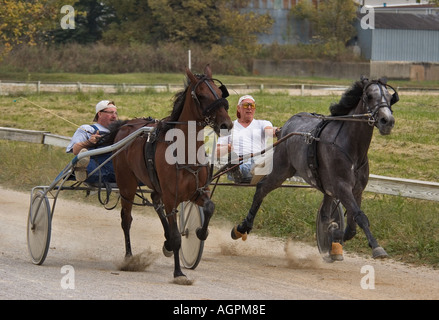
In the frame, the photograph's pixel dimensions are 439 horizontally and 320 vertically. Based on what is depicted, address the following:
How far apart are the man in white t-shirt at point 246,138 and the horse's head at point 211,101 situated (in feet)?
6.03

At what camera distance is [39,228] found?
8219 mm

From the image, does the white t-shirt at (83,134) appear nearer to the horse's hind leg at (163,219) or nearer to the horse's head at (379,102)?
the horse's hind leg at (163,219)

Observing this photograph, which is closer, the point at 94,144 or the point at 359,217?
the point at 359,217

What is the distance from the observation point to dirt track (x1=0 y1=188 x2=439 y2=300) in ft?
20.9

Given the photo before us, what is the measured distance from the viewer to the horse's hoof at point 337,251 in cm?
757

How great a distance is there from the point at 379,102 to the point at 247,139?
2.01 m

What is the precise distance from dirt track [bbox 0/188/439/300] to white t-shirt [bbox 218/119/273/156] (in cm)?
109

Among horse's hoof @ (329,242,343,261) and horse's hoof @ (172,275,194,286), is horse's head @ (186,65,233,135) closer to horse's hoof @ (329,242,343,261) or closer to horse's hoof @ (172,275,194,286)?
horse's hoof @ (172,275,194,286)

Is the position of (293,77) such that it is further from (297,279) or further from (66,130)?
(297,279)

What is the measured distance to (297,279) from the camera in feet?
23.6

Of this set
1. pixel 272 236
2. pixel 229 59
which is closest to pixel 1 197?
pixel 272 236

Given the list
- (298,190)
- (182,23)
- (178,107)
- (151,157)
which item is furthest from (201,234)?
(182,23)

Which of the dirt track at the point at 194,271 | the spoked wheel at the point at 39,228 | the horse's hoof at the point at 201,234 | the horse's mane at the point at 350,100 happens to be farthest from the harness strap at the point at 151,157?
the horse's mane at the point at 350,100

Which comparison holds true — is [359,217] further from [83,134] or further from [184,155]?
[83,134]
